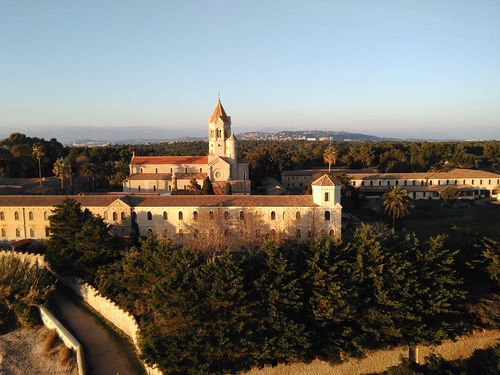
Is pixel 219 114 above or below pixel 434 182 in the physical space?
above

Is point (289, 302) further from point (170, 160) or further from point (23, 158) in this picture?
point (23, 158)

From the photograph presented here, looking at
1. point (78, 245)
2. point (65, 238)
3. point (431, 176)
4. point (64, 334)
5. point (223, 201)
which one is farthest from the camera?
point (431, 176)

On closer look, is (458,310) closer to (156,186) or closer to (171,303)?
(171,303)

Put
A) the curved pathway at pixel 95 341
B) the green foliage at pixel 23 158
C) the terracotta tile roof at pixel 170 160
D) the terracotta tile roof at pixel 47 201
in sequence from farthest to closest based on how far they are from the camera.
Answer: the green foliage at pixel 23 158 < the terracotta tile roof at pixel 170 160 < the terracotta tile roof at pixel 47 201 < the curved pathway at pixel 95 341

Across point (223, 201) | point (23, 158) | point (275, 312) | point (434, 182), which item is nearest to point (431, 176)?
point (434, 182)

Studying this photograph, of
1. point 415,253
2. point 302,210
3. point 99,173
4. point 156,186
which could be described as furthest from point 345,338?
point 99,173

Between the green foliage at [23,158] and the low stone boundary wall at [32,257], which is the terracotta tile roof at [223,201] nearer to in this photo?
the low stone boundary wall at [32,257]

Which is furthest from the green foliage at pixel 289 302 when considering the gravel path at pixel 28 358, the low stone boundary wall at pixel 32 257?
the low stone boundary wall at pixel 32 257
